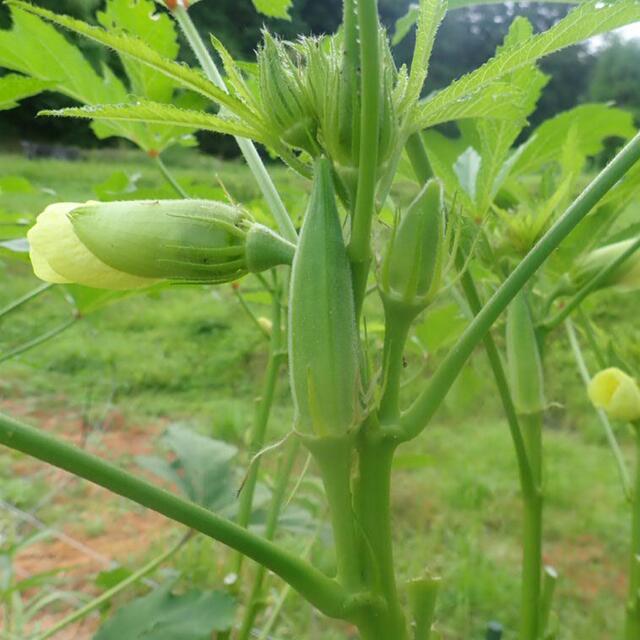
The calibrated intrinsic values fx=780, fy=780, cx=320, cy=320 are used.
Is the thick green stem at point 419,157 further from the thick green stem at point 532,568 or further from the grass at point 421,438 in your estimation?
the grass at point 421,438

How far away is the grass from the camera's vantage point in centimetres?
148

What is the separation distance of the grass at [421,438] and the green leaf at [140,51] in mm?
395

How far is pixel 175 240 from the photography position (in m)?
0.33

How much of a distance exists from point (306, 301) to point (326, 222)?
0.11 feet

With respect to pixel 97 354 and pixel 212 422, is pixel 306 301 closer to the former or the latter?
pixel 212 422

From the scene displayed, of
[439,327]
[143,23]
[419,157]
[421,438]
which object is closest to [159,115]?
[419,157]

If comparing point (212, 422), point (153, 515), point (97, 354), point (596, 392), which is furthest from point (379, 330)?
point (97, 354)

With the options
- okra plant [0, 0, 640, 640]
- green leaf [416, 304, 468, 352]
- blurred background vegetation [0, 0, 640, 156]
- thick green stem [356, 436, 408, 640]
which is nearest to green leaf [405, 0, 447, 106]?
okra plant [0, 0, 640, 640]

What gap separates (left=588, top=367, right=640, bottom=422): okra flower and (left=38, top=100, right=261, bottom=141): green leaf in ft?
1.17

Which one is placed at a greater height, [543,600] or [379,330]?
[379,330]

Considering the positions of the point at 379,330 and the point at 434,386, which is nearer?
the point at 434,386

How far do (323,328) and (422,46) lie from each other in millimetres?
124

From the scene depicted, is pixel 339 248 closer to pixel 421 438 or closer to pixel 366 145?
pixel 366 145

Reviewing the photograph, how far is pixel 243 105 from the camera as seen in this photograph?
324 millimetres
